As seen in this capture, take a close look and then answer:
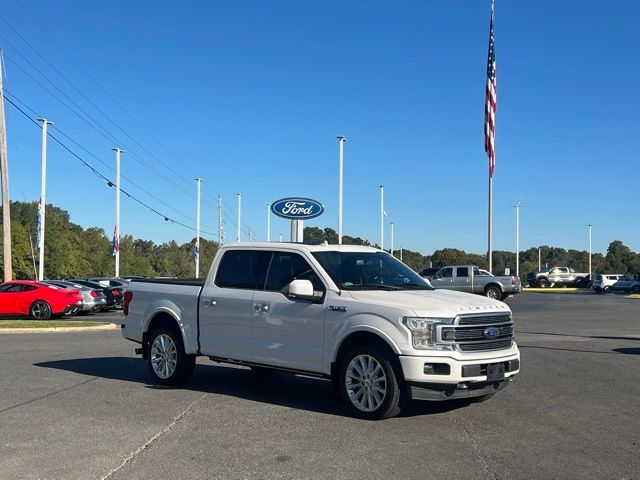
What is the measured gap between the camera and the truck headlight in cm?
726

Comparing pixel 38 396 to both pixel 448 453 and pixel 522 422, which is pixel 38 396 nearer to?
pixel 448 453

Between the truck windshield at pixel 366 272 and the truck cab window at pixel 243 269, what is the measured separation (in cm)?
87

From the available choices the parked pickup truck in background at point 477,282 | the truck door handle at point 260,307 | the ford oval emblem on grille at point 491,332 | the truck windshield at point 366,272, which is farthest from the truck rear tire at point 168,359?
the parked pickup truck in background at point 477,282

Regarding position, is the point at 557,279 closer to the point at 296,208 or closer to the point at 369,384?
the point at 296,208

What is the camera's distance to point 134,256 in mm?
118062

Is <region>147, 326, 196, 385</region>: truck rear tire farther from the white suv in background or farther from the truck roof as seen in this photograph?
the white suv in background

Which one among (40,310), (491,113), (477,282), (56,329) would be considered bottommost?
(56,329)

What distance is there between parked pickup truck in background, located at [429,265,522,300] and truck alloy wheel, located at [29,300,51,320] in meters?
18.6

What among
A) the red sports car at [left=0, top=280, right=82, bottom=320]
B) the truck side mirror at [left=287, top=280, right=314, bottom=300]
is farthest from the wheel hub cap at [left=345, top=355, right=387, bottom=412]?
the red sports car at [left=0, top=280, right=82, bottom=320]

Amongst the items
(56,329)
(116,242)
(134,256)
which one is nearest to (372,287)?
(56,329)

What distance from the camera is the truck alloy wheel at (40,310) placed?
2422 cm

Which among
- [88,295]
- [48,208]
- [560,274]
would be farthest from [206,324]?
[48,208]

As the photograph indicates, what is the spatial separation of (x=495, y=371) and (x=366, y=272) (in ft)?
6.75

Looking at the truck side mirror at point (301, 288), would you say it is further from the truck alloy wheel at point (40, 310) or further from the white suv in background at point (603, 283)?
the white suv in background at point (603, 283)
